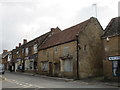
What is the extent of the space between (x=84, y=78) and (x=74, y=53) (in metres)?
3.71

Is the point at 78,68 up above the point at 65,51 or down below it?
below

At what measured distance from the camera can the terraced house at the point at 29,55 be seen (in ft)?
116

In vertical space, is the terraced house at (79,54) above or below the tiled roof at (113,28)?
below

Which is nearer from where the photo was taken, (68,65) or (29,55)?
(68,65)

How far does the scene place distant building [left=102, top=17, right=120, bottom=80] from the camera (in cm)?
1939

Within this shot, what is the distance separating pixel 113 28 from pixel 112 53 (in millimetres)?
3530

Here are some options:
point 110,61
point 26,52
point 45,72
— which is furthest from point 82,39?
point 26,52

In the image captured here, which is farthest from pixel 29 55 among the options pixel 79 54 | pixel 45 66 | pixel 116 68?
pixel 116 68

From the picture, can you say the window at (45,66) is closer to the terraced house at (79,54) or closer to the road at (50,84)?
the terraced house at (79,54)

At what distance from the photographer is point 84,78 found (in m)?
23.8

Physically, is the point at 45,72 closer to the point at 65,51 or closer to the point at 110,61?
the point at 65,51

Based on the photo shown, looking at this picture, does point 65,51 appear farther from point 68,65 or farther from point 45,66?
point 45,66

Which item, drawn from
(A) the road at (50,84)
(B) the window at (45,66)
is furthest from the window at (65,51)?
(B) the window at (45,66)

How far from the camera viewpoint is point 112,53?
→ 65.5 feet
